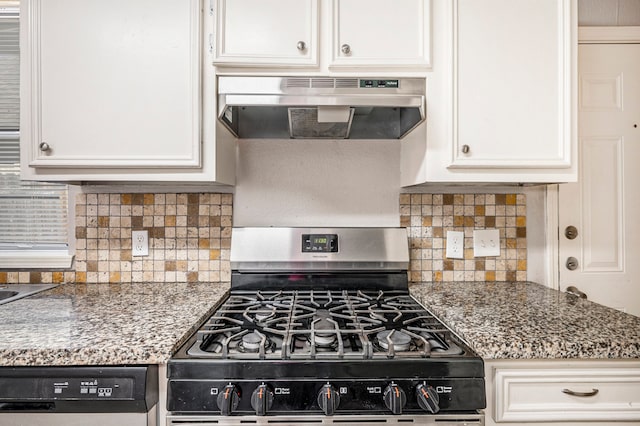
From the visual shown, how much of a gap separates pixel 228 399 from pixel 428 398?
0.46m

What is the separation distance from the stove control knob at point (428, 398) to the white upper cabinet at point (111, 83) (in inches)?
38.1

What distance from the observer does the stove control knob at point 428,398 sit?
838 millimetres

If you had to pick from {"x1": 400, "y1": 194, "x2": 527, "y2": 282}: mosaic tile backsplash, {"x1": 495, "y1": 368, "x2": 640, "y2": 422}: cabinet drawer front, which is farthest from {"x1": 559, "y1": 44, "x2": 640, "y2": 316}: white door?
{"x1": 495, "y1": 368, "x2": 640, "y2": 422}: cabinet drawer front

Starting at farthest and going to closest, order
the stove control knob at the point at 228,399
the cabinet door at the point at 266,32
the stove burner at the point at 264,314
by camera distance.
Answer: the cabinet door at the point at 266,32, the stove burner at the point at 264,314, the stove control knob at the point at 228,399

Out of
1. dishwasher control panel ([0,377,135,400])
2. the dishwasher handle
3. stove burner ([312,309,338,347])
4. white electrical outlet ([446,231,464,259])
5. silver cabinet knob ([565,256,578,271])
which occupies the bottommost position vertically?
the dishwasher handle

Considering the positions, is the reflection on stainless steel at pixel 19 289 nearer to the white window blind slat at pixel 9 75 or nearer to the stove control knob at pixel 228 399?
Result: the white window blind slat at pixel 9 75

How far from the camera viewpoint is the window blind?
1594mm

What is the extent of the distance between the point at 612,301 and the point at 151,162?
1.98 m

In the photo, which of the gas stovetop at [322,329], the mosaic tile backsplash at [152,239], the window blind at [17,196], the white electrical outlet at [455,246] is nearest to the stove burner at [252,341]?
the gas stovetop at [322,329]

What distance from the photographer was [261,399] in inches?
32.8

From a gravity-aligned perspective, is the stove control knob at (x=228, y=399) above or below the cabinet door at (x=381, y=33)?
below

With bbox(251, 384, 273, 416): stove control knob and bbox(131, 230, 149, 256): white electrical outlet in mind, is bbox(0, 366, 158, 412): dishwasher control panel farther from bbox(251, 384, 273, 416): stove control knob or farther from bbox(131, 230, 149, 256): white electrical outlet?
bbox(131, 230, 149, 256): white electrical outlet

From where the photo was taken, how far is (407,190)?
1609mm

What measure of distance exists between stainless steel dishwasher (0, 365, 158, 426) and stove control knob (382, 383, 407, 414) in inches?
21.9
